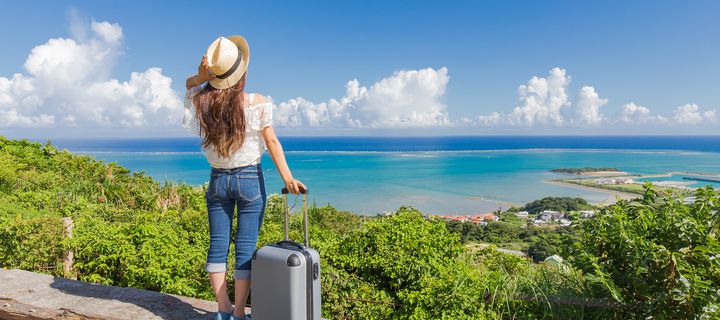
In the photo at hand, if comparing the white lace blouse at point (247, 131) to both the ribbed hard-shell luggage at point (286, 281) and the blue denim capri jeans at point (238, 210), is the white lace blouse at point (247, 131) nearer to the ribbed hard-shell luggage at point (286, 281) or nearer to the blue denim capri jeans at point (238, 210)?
the blue denim capri jeans at point (238, 210)

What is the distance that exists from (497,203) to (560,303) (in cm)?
3055

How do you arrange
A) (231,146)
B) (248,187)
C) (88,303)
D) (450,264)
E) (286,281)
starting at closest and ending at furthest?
(286,281), (231,146), (248,187), (88,303), (450,264)

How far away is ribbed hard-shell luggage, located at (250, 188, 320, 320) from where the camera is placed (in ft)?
7.82

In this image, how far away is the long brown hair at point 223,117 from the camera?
8.09 ft

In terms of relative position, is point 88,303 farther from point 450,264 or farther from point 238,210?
point 450,264

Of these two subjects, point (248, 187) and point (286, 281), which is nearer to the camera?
point (286, 281)

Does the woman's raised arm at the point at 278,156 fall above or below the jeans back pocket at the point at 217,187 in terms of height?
above

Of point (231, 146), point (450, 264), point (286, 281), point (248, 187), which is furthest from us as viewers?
point (450, 264)

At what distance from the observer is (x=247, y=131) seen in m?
2.54

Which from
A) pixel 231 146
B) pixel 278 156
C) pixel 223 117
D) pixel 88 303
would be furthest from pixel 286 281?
pixel 88 303

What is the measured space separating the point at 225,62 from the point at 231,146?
1.55 feet

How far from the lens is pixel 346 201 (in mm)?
29359

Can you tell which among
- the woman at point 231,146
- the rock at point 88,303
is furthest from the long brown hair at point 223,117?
the rock at point 88,303

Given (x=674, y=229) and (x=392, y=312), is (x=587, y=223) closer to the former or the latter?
(x=674, y=229)
